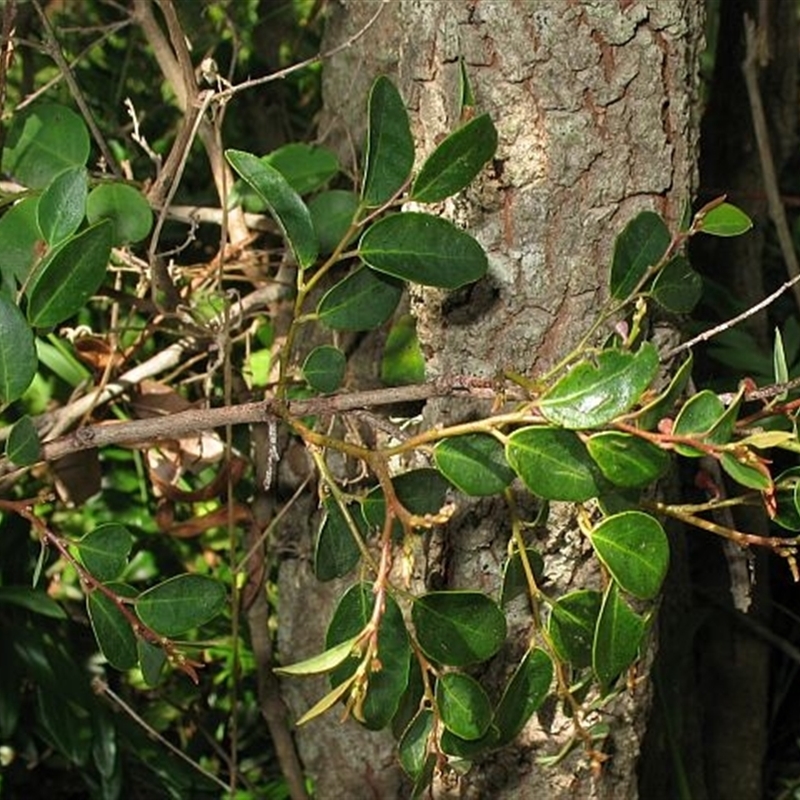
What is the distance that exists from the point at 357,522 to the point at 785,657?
0.77m

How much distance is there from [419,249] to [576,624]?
239 millimetres

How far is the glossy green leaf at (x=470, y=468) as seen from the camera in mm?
696

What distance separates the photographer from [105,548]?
78 cm

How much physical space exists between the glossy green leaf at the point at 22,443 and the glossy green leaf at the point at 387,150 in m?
0.23

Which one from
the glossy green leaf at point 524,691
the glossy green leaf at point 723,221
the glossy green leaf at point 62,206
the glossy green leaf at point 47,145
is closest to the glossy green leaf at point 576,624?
the glossy green leaf at point 524,691

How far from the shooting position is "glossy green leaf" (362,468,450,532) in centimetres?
78

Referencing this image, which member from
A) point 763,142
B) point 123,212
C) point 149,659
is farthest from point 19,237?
point 763,142

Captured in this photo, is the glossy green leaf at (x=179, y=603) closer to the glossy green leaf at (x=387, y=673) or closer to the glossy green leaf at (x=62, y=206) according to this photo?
the glossy green leaf at (x=387, y=673)

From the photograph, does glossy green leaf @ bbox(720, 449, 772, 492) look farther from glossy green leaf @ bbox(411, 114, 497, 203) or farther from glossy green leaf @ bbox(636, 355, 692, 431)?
glossy green leaf @ bbox(411, 114, 497, 203)

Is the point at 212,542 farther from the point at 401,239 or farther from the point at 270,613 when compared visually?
the point at 401,239

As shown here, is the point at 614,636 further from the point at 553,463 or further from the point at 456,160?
the point at 456,160

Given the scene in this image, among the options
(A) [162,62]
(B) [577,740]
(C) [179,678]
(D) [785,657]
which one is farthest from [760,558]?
(A) [162,62]

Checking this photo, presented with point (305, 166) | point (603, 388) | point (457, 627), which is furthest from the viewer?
point (305, 166)

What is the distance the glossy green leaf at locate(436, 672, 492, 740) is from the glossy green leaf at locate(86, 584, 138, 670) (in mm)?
188
